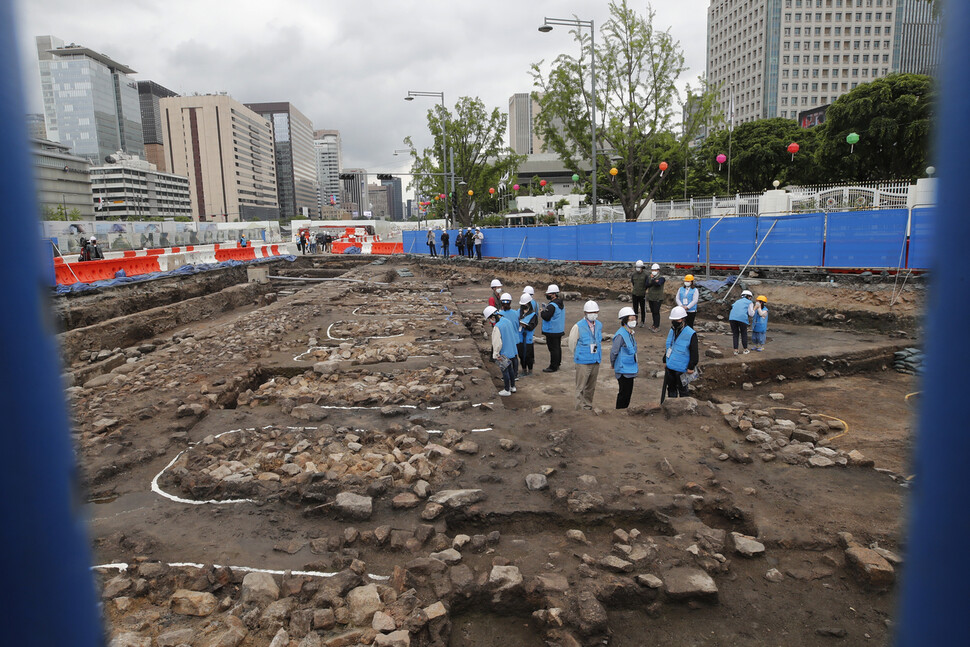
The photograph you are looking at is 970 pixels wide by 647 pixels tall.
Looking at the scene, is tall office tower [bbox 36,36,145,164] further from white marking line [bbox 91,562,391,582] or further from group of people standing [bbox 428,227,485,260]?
white marking line [bbox 91,562,391,582]

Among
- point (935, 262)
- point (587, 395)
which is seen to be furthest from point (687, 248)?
point (935, 262)

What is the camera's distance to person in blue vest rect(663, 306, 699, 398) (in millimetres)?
7934

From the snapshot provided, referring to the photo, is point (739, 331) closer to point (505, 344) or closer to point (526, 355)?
point (526, 355)

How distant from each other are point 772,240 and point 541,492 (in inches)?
552

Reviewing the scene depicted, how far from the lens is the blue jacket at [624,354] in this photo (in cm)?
795

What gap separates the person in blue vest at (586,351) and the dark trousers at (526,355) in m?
2.45

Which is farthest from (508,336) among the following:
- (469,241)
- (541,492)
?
(469,241)

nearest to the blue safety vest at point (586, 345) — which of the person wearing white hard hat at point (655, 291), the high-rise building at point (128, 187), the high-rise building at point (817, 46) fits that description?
the person wearing white hard hat at point (655, 291)

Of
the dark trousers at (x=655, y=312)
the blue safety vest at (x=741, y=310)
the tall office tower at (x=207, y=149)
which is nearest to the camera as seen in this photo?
the blue safety vest at (x=741, y=310)

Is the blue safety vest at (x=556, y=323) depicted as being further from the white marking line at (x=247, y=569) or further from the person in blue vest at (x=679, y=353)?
the white marking line at (x=247, y=569)

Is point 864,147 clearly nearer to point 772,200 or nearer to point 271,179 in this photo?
point 772,200

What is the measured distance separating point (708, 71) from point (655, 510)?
6201 inches

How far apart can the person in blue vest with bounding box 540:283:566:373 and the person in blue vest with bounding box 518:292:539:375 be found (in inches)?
8.6

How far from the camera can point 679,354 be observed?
8.06m
